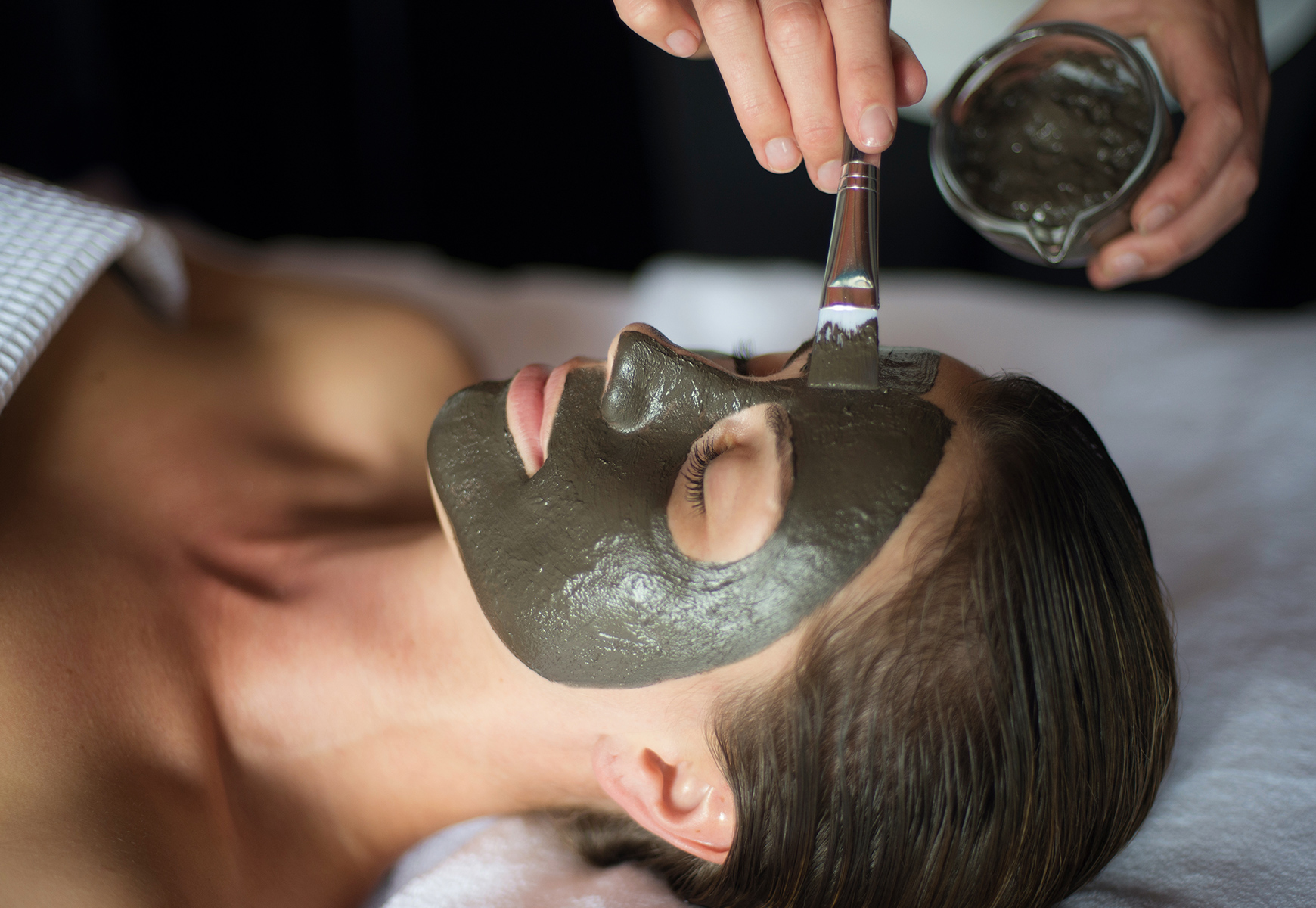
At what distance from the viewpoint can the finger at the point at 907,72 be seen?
744mm

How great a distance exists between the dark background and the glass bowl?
3.49 feet

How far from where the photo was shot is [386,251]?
5.69 feet

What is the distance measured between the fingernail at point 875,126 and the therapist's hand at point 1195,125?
349mm

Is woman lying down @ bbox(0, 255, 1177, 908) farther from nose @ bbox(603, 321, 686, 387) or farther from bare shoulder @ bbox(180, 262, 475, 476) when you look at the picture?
bare shoulder @ bbox(180, 262, 475, 476)

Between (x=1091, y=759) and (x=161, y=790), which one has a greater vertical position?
(x=1091, y=759)

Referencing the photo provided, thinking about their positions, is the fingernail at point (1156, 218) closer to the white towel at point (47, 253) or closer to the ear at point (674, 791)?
the ear at point (674, 791)

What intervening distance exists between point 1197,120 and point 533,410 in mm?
777

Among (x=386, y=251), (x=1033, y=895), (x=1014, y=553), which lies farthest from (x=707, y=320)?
(x=1033, y=895)

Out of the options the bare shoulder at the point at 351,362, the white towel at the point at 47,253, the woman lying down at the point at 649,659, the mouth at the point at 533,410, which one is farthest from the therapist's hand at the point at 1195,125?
the white towel at the point at 47,253

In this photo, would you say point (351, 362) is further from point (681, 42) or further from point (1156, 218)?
point (1156, 218)

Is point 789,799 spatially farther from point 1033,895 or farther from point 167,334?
point 167,334

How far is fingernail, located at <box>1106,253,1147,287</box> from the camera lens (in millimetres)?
907

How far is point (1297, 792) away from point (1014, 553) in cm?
47

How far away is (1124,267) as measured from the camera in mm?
915
